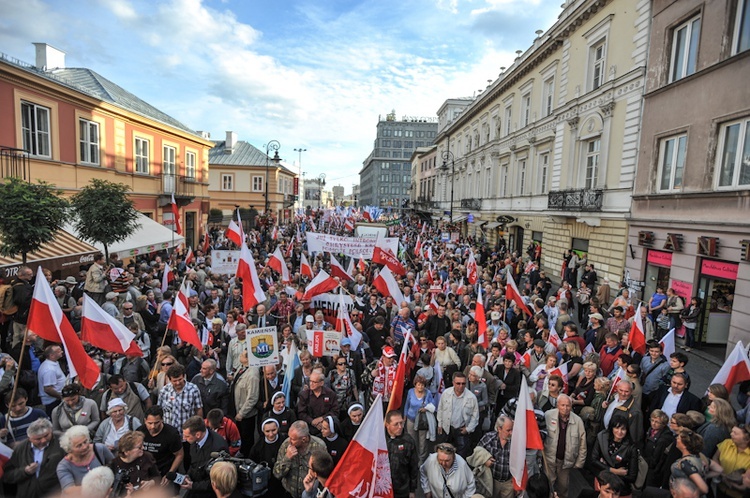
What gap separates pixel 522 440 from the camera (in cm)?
447

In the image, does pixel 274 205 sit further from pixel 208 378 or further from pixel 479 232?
pixel 208 378

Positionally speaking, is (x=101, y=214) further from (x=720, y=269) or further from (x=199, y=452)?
(x=720, y=269)

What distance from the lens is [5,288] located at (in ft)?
24.9

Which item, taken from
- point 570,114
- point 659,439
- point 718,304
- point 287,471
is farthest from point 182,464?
point 570,114

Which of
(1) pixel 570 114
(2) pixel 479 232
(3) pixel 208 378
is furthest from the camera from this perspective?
(2) pixel 479 232

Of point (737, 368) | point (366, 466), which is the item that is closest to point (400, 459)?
point (366, 466)

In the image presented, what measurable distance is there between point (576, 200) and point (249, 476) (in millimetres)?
19591

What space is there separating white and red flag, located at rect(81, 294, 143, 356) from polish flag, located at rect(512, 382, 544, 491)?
5.31 meters

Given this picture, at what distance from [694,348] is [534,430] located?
34.7ft

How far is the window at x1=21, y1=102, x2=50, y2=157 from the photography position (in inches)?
574

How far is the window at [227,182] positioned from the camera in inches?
1849

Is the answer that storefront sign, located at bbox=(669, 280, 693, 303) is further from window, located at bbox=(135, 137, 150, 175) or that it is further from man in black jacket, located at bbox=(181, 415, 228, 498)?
window, located at bbox=(135, 137, 150, 175)

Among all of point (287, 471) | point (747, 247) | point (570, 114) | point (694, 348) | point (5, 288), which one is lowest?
point (694, 348)

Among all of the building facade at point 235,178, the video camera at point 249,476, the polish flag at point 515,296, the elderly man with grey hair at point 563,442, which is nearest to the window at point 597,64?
the polish flag at point 515,296
